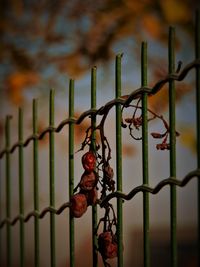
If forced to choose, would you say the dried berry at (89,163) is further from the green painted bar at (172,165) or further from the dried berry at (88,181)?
the green painted bar at (172,165)

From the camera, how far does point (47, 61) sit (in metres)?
2.59

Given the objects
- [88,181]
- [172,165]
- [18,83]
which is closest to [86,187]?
[88,181]

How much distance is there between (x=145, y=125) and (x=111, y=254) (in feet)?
0.70

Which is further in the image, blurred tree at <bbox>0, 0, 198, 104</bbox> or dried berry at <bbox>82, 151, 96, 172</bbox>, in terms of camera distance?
blurred tree at <bbox>0, 0, 198, 104</bbox>

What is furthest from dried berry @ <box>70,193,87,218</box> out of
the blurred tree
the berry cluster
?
the blurred tree

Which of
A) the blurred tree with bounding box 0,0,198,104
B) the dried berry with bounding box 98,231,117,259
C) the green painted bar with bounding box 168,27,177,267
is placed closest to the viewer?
the green painted bar with bounding box 168,27,177,267

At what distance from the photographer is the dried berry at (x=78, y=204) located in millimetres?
922

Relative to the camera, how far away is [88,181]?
0.93 m

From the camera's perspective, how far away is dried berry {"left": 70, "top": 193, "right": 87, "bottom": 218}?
922 millimetres

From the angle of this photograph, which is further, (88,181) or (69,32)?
(69,32)

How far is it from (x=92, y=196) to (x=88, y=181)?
27mm

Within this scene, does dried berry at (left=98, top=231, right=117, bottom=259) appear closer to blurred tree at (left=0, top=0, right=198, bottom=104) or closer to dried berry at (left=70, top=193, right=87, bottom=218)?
dried berry at (left=70, top=193, right=87, bottom=218)

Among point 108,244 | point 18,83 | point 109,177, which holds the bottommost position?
point 108,244

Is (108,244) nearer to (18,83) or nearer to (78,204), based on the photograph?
(78,204)
